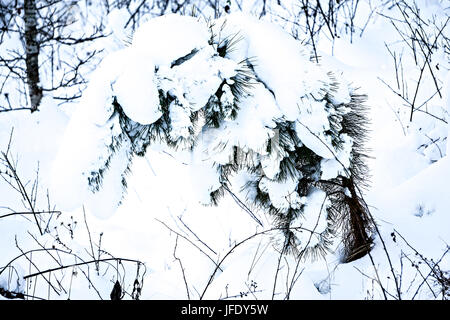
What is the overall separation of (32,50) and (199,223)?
132 inches

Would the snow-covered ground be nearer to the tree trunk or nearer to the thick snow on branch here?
the thick snow on branch

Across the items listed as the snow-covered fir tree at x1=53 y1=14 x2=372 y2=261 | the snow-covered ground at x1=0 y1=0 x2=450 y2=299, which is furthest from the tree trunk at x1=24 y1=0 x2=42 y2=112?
the snow-covered fir tree at x1=53 y1=14 x2=372 y2=261

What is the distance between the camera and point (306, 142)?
251cm

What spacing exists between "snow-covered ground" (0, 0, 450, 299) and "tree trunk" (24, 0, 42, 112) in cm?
54

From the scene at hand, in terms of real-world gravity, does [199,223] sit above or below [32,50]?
below

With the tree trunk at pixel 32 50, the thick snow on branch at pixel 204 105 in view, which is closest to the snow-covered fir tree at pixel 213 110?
the thick snow on branch at pixel 204 105

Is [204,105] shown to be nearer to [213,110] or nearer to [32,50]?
[213,110]

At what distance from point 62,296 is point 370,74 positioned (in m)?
3.79

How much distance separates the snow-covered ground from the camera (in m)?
2.43

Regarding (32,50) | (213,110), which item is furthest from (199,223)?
(32,50)

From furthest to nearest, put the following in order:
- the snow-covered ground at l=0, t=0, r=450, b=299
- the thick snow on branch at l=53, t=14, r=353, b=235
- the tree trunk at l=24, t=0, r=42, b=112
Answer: the tree trunk at l=24, t=0, r=42, b=112 < the snow-covered ground at l=0, t=0, r=450, b=299 < the thick snow on branch at l=53, t=14, r=353, b=235

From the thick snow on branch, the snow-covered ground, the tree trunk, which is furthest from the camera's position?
the tree trunk

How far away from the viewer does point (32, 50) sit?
5738 millimetres
